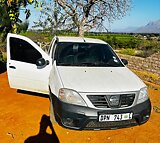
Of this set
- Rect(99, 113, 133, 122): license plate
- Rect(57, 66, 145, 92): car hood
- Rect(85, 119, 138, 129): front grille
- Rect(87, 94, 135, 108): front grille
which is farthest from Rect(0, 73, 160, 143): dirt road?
Rect(57, 66, 145, 92): car hood

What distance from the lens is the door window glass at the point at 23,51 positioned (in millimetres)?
5469

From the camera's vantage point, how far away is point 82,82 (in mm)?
4082

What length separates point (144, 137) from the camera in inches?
170

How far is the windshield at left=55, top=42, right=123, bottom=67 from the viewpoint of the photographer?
5102 mm

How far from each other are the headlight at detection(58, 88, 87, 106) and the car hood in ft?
0.25

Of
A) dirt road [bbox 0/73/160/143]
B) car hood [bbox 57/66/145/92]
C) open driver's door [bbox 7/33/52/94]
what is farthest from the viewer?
open driver's door [bbox 7/33/52/94]

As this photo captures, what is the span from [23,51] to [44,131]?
6.95 feet

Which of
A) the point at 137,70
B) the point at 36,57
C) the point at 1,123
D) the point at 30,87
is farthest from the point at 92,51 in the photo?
the point at 137,70

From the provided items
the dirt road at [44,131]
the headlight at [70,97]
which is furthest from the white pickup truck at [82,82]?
the dirt road at [44,131]

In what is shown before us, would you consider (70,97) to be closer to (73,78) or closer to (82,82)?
(82,82)

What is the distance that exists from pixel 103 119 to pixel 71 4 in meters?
9.06

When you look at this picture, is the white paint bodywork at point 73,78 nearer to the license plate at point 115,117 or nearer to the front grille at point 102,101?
the front grille at point 102,101

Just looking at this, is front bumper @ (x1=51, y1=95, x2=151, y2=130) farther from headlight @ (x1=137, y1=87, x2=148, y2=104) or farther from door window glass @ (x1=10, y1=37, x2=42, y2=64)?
door window glass @ (x1=10, y1=37, x2=42, y2=64)

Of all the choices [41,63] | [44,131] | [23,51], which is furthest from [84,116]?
[23,51]
